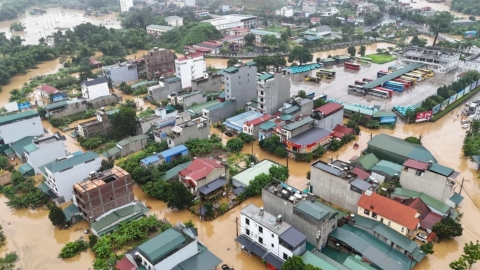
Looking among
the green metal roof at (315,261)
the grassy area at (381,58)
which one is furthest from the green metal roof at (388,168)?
the grassy area at (381,58)

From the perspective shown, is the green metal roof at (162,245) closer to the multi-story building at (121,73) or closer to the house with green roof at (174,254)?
the house with green roof at (174,254)

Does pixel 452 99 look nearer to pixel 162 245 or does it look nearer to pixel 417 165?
pixel 417 165

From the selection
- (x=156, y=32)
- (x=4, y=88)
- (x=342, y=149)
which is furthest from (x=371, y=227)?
(x=156, y=32)

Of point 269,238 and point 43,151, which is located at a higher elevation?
point 43,151

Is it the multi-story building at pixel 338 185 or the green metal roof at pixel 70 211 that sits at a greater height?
the multi-story building at pixel 338 185

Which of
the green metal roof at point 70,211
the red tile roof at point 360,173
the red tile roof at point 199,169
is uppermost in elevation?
the red tile roof at point 199,169

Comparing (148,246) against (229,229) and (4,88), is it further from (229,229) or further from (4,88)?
(4,88)

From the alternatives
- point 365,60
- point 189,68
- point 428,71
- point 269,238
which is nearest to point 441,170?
point 269,238

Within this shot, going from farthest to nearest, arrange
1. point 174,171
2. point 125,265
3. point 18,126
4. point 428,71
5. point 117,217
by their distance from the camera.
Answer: point 428,71 → point 18,126 → point 174,171 → point 117,217 → point 125,265
